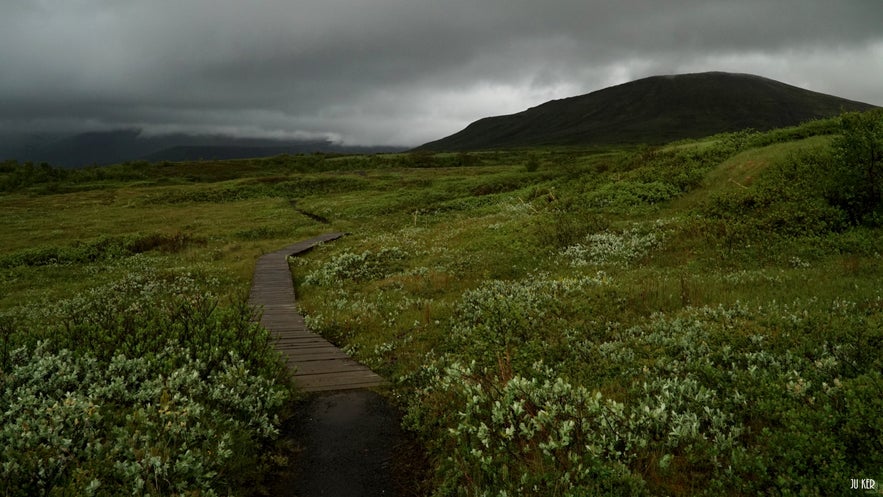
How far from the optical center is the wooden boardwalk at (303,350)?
9680 millimetres

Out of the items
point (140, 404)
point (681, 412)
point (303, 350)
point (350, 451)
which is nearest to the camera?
point (681, 412)

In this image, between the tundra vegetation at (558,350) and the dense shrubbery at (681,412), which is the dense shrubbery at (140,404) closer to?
the tundra vegetation at (558,350)

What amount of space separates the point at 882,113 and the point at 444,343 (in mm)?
20739

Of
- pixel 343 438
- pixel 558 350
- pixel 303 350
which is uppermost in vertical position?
pixel 558 350

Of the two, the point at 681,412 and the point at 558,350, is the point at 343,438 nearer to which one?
the point at 558,350

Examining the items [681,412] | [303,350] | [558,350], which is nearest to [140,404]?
[303,350]

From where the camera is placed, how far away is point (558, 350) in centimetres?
969

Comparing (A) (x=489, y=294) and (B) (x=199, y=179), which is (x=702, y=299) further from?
(B) (x=199, y=179)

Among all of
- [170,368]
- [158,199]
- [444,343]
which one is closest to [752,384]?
[444,343]

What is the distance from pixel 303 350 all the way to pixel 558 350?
21.0ft

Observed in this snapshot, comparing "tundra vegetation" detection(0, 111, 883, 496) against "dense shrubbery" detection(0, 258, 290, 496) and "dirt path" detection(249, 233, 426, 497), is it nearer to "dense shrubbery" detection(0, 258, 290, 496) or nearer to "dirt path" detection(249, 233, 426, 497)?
"dense shrubbery" detection(0, 258, 290, 496)

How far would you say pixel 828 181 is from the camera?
60.0 ft

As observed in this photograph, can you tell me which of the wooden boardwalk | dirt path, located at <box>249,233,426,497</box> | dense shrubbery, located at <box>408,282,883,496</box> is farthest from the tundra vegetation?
the wooden boardwalk

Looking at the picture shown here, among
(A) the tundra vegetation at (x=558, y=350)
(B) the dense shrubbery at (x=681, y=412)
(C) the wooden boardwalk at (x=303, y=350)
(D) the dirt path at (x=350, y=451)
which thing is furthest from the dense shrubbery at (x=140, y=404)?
(B) the dense shrubbery at (x=681, y=412)
